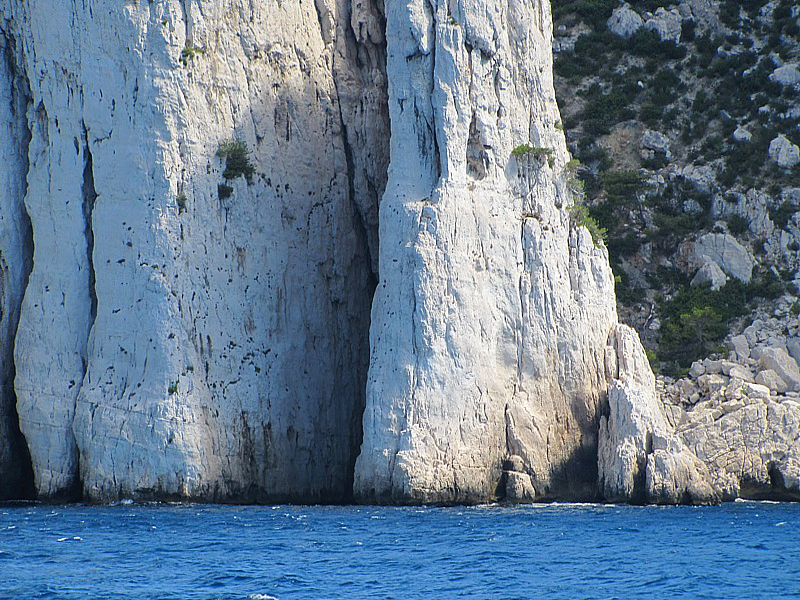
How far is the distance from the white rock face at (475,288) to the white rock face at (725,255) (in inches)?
594

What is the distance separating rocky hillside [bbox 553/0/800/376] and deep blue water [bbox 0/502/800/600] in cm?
1701

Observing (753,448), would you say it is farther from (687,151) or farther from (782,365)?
(687,151)

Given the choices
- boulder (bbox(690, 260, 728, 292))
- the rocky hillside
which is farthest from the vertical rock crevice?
boulder (bbox(690, 260, 728, 292))

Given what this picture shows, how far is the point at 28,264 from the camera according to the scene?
1671 inches

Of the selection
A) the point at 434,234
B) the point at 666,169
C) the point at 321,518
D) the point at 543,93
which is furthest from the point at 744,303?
the point at 321,518

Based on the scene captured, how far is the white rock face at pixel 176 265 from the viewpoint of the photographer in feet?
128

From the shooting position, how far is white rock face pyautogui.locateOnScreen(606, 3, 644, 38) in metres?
70.9

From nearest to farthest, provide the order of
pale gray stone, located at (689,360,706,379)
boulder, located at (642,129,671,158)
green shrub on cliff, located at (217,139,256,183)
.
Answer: green shrub on cliff, located at (217,139,256,183), pale gray stone, located at (689,360,706,379), boulder, located at (642,129,671,158)

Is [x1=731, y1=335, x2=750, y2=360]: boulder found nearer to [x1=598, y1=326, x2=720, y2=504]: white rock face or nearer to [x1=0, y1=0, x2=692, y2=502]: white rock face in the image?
[x1=0, y1=0, x2=692, y2=502]: white rock face

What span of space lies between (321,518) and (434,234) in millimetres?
9297

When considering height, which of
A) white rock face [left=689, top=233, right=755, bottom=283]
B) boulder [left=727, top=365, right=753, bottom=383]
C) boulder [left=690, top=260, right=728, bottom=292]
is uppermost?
white rock face [left=689, top=233, right=755, bottom=283]

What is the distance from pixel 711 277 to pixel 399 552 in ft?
98.4

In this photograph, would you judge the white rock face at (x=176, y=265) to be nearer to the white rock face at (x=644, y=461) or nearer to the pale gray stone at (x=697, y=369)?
the white rock face at (x=644, y=461)

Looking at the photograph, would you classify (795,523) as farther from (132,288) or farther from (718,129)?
(718,129)
